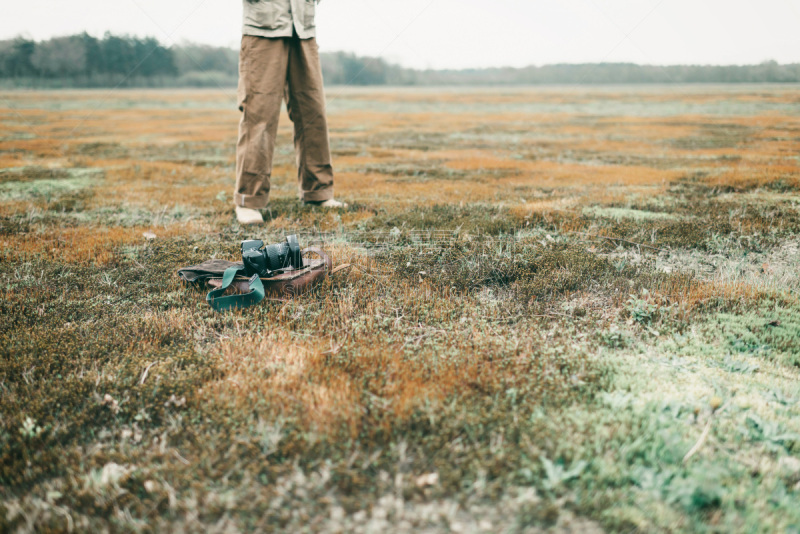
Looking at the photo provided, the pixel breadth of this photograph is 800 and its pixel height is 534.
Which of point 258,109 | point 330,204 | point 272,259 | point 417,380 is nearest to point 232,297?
point 272,259

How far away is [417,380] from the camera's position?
2.24 meters

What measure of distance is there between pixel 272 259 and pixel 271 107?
2.41 meters

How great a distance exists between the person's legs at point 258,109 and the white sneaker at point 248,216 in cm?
5

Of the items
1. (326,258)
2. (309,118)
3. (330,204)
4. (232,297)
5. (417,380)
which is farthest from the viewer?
(330,204)

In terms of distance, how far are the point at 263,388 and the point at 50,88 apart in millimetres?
92971

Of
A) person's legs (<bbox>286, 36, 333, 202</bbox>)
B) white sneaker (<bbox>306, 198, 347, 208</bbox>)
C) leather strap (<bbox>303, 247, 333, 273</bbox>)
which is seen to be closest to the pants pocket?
person's legs (<bbox>286, 36, 333, 202</bbox>)

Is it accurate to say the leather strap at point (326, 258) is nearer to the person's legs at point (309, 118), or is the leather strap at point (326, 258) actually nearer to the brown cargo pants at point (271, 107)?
the brown cargo pants at point (271, 107)

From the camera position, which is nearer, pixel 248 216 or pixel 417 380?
pixel 417 380

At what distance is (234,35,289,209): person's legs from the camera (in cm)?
502

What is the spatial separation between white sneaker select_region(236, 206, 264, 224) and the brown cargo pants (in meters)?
0.06

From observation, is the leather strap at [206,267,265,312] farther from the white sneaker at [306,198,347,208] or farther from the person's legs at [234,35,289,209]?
the white sneaker at [306,198,347,208]

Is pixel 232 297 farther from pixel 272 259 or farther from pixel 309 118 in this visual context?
pixel 309 118

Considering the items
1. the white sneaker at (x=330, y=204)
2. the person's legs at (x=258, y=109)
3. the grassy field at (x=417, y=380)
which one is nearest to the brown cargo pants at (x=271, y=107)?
the person's legs at (x=258, y=109)

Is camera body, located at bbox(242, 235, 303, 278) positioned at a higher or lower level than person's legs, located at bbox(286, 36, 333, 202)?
lower
